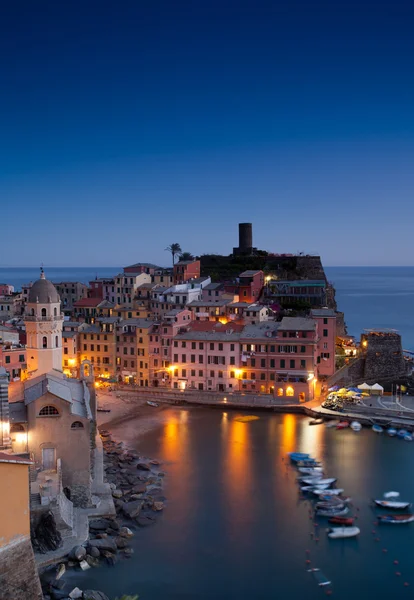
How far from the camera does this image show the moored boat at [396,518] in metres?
25.0

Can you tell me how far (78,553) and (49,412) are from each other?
613cm

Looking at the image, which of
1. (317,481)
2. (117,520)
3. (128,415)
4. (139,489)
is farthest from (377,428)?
(117,520)

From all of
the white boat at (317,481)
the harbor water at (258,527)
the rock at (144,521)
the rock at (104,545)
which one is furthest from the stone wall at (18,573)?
the white boat at (317,481)

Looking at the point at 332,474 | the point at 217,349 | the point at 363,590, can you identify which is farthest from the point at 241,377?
the point at 363,590

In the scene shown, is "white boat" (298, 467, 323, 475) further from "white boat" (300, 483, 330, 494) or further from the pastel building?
the pastel building

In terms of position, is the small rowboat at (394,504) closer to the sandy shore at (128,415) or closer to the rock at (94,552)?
the rock at (94,552)

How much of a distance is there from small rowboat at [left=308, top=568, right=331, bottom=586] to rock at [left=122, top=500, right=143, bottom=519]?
7921 millimetres

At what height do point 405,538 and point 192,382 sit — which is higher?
point 192,382

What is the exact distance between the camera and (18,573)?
55.9 ft

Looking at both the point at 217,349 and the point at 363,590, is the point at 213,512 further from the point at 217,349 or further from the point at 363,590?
the point at 217,349

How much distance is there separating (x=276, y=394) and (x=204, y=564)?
75.2 ft

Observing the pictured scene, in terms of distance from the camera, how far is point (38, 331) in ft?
114

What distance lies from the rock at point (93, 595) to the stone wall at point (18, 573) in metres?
1.61

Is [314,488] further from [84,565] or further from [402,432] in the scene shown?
[84,565]
